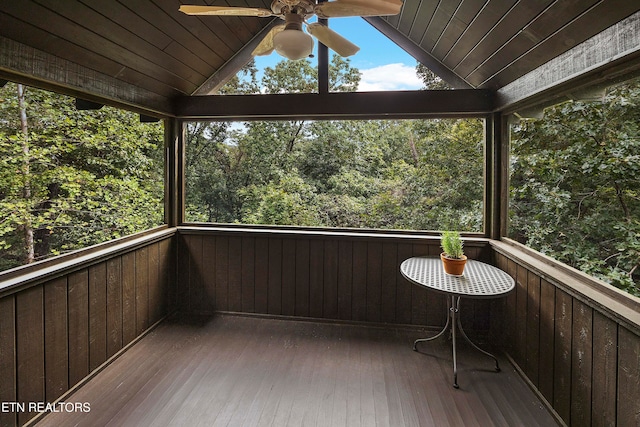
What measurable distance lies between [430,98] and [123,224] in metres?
3.03

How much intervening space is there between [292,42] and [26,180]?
86.9 inches

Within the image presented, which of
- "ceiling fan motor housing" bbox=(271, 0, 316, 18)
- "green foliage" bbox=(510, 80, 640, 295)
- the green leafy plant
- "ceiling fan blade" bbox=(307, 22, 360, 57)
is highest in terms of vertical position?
"ceiling fan motor housing" bbox=(271, 0, 316, 18)

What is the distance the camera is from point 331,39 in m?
1.60

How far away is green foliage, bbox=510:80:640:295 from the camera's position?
1395 mm

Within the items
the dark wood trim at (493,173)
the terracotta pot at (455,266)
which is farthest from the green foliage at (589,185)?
the terracotta pot at (455,266)

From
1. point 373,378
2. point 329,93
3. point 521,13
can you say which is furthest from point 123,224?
point 521,13

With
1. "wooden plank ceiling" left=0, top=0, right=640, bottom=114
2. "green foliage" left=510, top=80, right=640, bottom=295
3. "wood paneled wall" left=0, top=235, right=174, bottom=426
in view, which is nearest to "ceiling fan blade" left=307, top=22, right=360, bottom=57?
"wooden plank ceiling" left=0, top=0, right=640, bottom=114

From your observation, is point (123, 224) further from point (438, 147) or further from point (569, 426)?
point (569, 426)

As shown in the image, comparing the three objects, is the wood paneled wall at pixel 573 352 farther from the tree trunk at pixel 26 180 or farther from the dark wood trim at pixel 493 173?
the tree trunk at pixel 26 180

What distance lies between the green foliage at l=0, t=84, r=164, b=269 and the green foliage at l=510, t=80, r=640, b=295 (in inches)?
126

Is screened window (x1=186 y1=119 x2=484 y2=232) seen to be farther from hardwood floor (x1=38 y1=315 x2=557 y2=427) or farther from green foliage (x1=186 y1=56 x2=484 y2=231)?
hardwood floor (x1=38 y1=315 x2=557 y2=427)

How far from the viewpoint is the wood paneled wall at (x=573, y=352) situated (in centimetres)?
132

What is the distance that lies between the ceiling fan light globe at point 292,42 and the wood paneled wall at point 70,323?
184 cm

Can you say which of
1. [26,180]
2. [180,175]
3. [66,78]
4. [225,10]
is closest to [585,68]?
[225,10]
